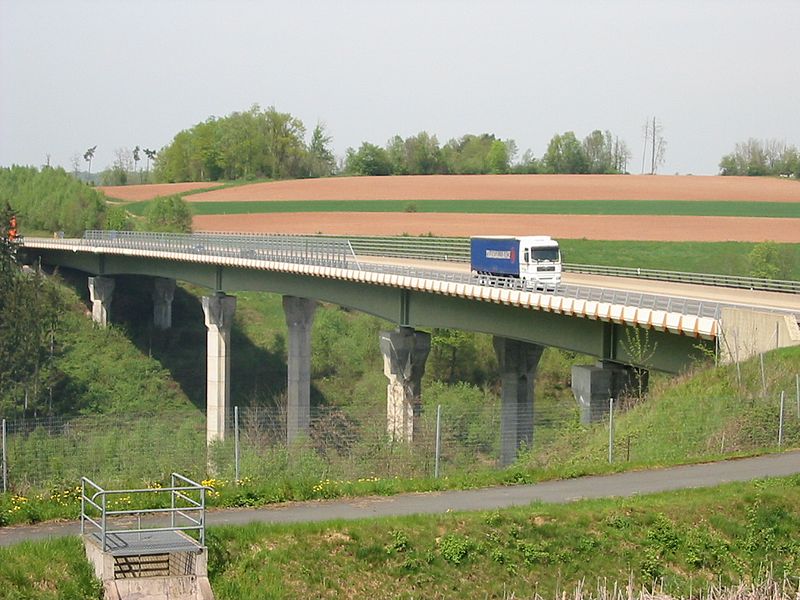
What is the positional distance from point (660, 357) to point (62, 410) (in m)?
47.1

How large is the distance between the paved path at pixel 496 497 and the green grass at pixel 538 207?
85088 millimetres

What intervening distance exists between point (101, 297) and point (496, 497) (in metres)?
73.0

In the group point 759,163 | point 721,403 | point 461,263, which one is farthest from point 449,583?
point 759,163

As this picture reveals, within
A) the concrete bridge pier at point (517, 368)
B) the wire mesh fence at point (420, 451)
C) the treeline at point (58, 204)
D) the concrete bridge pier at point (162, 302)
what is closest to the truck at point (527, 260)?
the concrete bridge pier at point (517, 368)

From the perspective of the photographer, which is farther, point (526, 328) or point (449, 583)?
point (526, 328)

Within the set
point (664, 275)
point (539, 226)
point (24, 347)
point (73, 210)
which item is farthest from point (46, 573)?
point (73, 210)

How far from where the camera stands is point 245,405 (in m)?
77.7

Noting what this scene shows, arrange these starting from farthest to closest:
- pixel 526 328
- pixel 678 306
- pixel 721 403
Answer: pixel 526 328 < pixel 678 306 < pixel 721 403

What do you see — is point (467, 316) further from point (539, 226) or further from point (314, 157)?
point (314, 157)

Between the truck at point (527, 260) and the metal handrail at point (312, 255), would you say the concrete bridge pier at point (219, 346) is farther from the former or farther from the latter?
the truck at point (527, 260)

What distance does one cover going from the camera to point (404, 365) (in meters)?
55.0

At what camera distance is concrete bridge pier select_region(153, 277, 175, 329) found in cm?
9312

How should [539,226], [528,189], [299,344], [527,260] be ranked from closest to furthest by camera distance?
1. [527,260]
2. [299,344]
3. [539,226]
4. [528,189]

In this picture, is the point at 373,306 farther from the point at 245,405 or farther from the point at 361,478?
the point at 361,478
